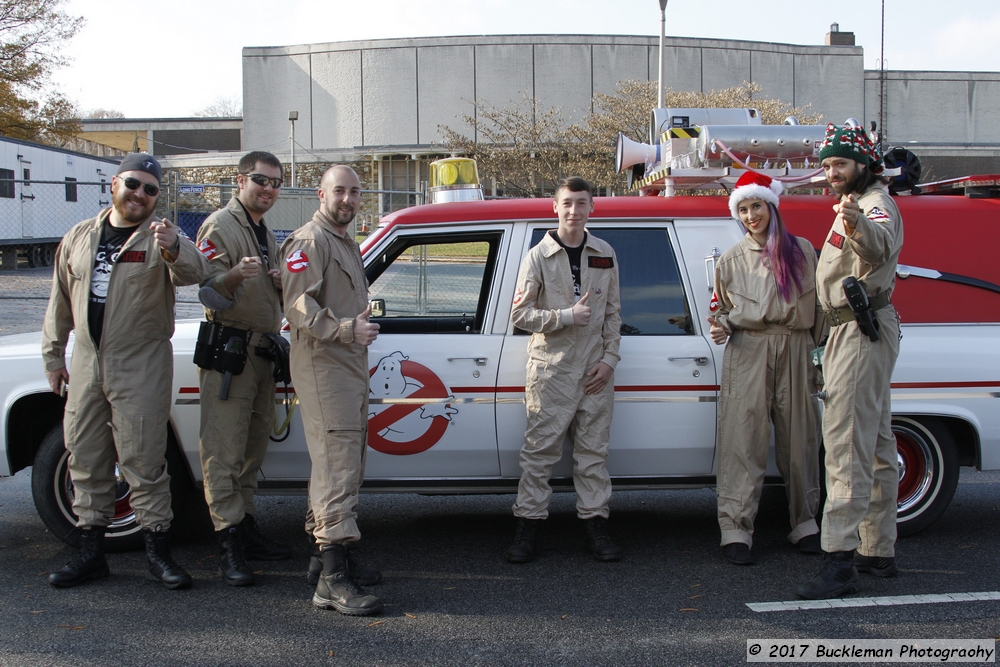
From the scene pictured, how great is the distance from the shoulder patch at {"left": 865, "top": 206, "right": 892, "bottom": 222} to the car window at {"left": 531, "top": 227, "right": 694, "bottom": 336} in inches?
39.8

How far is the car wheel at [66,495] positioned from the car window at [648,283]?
2.17 metres

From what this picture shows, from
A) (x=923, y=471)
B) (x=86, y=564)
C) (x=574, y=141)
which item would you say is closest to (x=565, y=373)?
(x=923, y=471)

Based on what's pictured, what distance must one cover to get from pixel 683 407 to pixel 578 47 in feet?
153

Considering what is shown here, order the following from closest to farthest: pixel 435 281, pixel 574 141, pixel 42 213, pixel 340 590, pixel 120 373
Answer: pixel 340 590 < pixel 120 373 < pixel 435 281 < pixel 42 213 < pixel 574 141

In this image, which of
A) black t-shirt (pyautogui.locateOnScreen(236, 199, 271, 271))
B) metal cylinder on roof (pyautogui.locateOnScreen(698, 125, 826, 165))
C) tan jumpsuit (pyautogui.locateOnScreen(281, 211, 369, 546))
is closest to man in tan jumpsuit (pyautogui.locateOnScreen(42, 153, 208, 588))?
black t-shirt (pyautogui.locateOnScreen(236, 199, 271, 271))

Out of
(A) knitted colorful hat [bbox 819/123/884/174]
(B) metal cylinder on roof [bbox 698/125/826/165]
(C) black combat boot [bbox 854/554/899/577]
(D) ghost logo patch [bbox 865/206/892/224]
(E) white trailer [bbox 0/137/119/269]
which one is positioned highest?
(E) white trailer [bbox 0/137/119/269]

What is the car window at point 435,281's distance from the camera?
175 inches

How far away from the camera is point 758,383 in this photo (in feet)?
13.6

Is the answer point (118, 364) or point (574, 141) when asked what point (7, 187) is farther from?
point (118, 364)

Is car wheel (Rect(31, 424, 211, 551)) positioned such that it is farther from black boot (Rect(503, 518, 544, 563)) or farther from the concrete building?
the concrete building

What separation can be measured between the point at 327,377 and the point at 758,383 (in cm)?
201

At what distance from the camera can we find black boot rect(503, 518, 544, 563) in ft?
13.9

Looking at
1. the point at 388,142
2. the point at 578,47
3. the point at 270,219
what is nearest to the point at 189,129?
the point at 388,142

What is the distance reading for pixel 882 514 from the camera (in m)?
3.99
